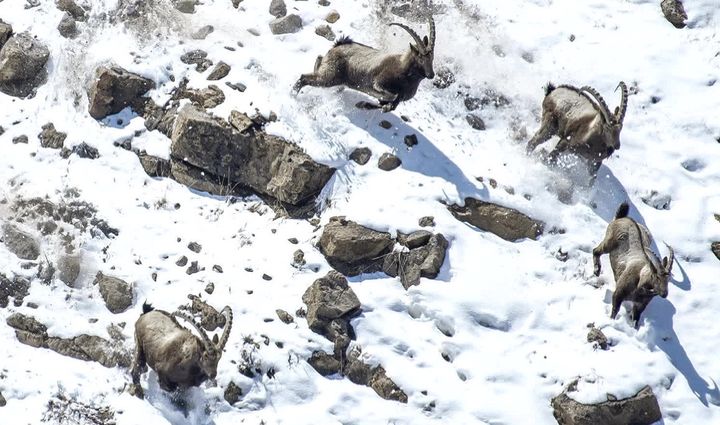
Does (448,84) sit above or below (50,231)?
above

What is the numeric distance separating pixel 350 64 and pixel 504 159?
283 centimetres

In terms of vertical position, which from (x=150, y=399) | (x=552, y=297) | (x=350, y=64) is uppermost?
(x=350, y=64)

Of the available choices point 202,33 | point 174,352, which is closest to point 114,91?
point 202,33

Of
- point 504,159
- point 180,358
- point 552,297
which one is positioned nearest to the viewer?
point 180,358

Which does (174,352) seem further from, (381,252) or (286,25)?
(286,25)

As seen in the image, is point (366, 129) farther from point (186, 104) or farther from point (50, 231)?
point (50, 231)

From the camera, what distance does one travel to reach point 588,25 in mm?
17359

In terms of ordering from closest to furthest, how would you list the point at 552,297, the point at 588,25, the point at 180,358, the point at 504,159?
1. the point at 180,358
2. the point at 552,297
3. the point at 504,159
4. the point at 588,25

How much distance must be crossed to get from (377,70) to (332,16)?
6.70 ft

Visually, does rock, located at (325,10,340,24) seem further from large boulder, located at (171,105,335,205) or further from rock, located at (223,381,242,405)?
rock, located at (223,381,242,405)

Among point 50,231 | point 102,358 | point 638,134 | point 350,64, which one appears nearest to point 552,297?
point 638,134

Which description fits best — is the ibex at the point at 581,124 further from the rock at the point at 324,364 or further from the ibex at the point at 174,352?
the ibex at the point at 174,352

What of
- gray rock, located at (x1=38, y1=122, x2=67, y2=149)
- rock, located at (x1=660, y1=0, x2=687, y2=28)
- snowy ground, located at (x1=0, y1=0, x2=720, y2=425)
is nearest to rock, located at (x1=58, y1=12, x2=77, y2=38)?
snowy ground, located at (x1=0, y1=0, x2=720, y2=425)

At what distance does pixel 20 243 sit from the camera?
13.8 metres
